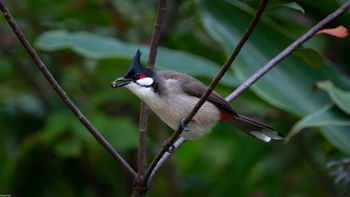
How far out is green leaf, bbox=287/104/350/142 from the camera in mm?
2778

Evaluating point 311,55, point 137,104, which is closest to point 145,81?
point 311,55

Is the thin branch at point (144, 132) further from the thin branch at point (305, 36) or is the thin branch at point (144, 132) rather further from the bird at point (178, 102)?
the thin branch at point (305, 36)

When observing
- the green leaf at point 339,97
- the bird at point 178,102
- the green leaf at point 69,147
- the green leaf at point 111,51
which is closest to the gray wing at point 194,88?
the bird at point 178,102

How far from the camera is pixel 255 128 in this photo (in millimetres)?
2670

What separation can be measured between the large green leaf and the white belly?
0.72 m

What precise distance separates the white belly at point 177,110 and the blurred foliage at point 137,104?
85 centimetres

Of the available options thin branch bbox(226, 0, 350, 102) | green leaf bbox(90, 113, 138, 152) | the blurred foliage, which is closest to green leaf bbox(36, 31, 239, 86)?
the blurred foliage

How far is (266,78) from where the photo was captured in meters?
3.38

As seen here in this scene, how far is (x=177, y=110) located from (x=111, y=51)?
0.98m

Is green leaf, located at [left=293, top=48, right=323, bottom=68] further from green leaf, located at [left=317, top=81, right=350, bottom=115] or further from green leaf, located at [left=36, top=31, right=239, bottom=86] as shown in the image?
green leaf, located at [left=36, top=31, right=239, bottom=86]

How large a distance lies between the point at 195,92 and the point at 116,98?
4.07ft

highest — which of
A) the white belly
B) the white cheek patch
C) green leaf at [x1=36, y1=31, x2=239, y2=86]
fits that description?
the white cheek patch

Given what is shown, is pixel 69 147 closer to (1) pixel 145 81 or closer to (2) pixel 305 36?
(1) pixel 145 81

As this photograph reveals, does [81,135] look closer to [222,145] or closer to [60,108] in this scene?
[60,108]
